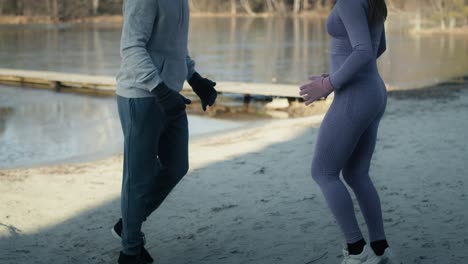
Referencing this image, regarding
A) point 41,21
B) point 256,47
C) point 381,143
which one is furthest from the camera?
point 41,21

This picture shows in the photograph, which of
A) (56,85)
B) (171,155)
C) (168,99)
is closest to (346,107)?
(168,99)

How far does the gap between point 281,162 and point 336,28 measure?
339cm

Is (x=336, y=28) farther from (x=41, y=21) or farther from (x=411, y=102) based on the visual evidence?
(x=41, y=21)

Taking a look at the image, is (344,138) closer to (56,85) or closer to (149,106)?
(149,106)

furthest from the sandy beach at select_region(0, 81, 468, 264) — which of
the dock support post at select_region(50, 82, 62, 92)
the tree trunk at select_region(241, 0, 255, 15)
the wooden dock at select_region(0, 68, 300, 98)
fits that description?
the tree trunk at select_region(241, 0, 255, 15)

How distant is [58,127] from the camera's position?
12.0 m

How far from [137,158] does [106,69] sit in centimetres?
2132

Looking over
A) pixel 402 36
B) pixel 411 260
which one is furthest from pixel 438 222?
pixel 402 36

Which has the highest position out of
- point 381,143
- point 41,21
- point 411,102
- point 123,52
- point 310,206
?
point 123,52

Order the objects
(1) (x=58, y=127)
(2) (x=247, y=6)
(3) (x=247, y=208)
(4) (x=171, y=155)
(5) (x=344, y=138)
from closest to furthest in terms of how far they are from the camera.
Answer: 1. (5) (x=344, y=138)
2. (4) (x=171, y=155)
3. (3) (x=247, y=208)
4. (1) (x=58, y=127)
5. (2) (x=247, y=6)

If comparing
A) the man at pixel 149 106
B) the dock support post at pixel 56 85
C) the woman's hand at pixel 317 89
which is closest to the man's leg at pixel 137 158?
the man at pixel 149 106

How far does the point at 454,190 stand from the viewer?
4816 mm

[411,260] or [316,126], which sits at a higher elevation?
[411,260]

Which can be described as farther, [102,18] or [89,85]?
[102,18]
